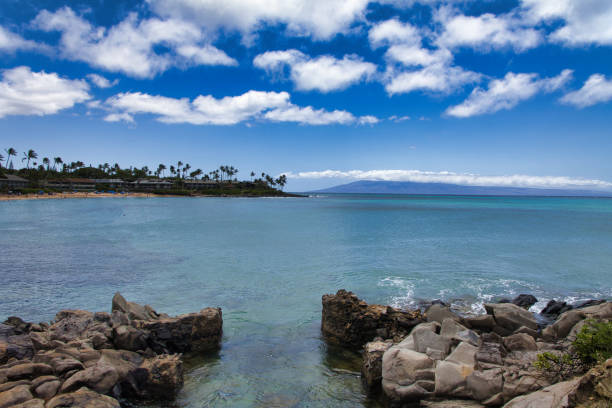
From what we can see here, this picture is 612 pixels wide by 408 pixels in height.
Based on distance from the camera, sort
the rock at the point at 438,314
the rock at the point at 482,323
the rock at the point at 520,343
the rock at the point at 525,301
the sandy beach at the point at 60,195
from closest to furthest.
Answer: the rock at the point at 520,343 < the rock at the point at 482,323 < the rock at the point at 438,314 < the rock at the point at 525,301 < the sandy beach at the point at 60,195

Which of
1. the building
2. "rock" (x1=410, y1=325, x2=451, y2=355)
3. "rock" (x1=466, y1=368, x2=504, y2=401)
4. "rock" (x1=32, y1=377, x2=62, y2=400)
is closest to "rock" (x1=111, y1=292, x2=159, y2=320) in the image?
"rock" (x1=32, y1=377, x2=62, y2=400)

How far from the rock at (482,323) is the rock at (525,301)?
22.1 feet

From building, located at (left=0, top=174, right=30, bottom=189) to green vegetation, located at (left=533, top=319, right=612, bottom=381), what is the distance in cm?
18405

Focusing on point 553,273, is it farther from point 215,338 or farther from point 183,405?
point 183,405

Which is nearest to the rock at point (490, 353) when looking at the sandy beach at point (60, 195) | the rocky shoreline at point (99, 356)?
Result: the rocky shoreline at point (99, 356)

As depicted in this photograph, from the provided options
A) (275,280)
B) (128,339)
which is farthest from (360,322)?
(275,280)

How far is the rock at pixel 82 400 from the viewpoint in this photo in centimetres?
761

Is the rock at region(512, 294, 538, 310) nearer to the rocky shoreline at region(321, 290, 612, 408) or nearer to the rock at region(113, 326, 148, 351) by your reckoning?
the rocky shoreline at region(321, 290, 612, 408)

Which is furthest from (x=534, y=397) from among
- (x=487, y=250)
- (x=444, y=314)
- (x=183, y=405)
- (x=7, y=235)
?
(x=7, y=235)

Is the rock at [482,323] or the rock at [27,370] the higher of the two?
the rock at [27,370]

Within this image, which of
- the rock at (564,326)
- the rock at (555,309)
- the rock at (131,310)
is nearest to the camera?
the rock at (564,326)

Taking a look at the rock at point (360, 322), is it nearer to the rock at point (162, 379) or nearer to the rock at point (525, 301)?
the rock at point (162, 379)

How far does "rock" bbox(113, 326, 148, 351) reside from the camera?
11.3 m

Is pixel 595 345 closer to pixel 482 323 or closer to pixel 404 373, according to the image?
pixel 404 373
